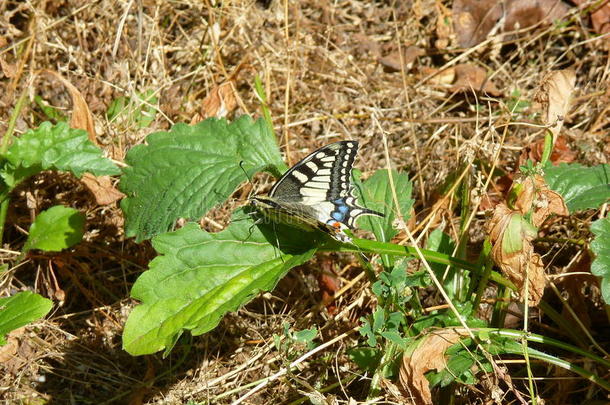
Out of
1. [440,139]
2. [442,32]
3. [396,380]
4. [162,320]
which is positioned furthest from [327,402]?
[442,32]

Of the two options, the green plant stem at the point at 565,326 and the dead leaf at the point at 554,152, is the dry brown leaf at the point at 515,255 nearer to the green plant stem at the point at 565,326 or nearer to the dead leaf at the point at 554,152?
the green plant stem at the point at 565,326

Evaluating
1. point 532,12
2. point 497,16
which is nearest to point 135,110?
point 497,16

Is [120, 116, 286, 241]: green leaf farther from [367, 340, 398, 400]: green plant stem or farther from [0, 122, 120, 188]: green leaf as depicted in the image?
[367, 340, 398, 400]: green plant stem

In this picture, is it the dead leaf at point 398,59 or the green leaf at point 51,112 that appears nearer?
the green leaf at point 51,112

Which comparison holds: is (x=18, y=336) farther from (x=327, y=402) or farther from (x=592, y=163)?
(x=592, y=163)

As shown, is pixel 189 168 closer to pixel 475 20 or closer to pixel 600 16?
pixel 475 20

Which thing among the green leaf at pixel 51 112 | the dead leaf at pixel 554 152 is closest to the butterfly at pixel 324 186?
the dead leaf at pixel 554 152

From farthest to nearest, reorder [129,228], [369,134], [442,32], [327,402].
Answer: [442,32]
[369,134]
[129,228]
[327,402]
